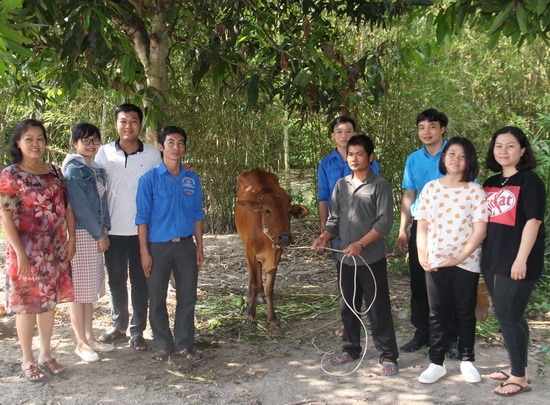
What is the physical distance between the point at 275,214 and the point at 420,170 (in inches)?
45.0

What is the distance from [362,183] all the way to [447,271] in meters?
0.75

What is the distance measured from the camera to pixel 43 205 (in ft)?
11.4

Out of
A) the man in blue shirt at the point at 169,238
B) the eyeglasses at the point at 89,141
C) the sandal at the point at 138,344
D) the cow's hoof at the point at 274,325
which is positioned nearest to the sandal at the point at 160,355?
the man in blue shirt at the point at 169,238

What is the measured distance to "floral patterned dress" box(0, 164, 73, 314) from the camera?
337cm

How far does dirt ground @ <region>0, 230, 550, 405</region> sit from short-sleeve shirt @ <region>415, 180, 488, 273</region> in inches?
31.4

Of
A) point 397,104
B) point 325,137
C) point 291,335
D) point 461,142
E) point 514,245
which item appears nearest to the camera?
point 514,245

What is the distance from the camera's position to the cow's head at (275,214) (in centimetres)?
430

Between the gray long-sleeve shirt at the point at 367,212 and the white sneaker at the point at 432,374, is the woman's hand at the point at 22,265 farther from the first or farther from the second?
the white sneaker at the point at 432,374

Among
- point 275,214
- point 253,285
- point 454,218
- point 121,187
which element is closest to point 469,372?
point 454,218

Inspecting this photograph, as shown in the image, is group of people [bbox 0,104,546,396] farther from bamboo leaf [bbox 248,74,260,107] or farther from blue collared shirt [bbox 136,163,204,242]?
bamboo leaf [bbox 248,74,260,107]

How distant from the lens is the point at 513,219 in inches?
123

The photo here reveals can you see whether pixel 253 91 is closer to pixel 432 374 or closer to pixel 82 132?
pixel 82 132

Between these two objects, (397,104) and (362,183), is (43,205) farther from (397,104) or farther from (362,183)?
(397,104)

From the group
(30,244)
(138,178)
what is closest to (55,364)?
(30,244)
